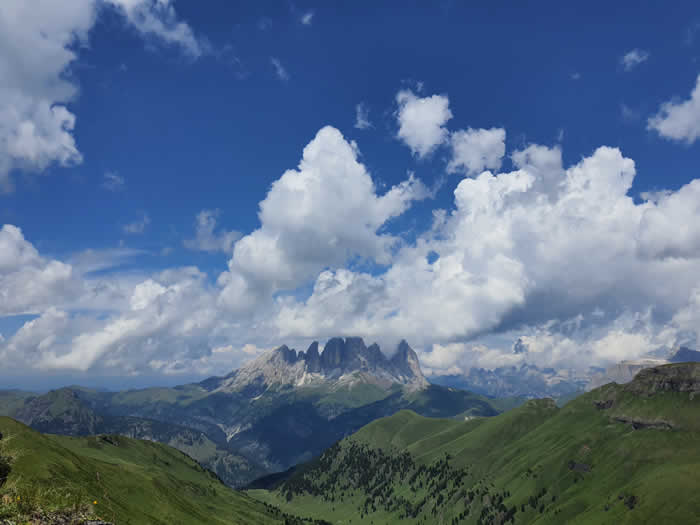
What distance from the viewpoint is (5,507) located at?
954 inches

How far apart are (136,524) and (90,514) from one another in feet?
572

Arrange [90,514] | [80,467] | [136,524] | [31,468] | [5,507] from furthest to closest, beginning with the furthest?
[80,467] → [136,524] → [31,468] → [90,514] → [5,507]

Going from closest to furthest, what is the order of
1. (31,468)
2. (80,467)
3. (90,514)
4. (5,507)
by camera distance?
(5,507), (90,514), (31,468), (80,467)

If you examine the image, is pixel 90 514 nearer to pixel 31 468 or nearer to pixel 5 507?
pixel 5 507

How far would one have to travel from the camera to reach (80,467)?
7347 inches

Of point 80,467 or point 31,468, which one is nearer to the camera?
point 31,468

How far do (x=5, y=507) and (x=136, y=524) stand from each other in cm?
18090

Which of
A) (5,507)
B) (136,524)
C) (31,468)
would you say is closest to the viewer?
(5,507)


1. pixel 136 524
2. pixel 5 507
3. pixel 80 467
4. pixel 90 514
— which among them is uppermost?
pixel 5 507

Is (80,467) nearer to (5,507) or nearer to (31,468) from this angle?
(31,468)

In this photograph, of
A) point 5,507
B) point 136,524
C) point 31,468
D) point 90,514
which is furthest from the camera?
point 136,524

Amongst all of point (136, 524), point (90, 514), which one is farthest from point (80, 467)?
point (90, 514)

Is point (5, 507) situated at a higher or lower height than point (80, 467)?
higher

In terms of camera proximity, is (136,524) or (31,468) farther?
(136,524)
